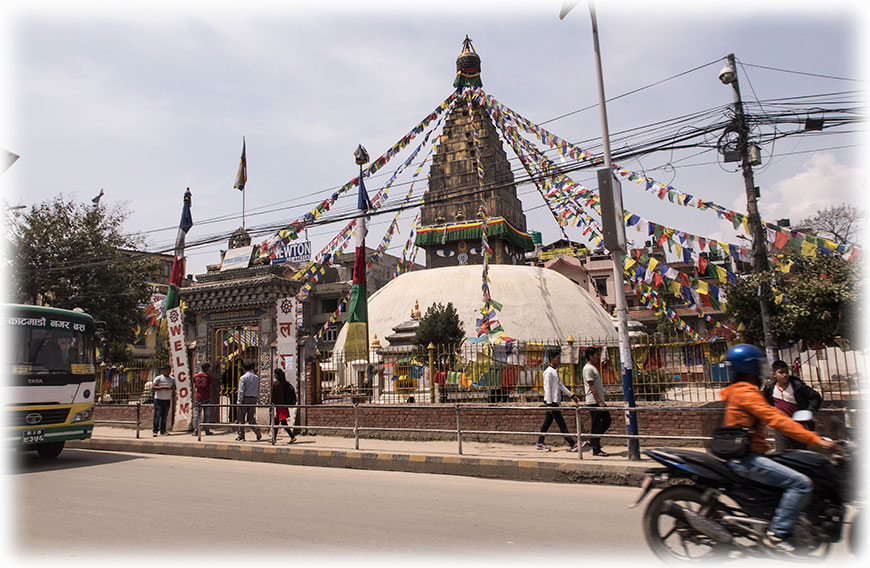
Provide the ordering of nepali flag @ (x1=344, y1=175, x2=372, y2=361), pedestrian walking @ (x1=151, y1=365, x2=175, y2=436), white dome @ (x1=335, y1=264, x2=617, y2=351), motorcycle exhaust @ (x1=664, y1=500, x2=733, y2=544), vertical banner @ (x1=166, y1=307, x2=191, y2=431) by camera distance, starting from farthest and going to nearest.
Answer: white dome @ (x1=335, y1=264, x2=617, y2=351) < nepali flag @ (x1=344, y1=175, x2=372, y2=361) < vertical banner @ (x1=166, y1=307, x2=191, y2=431) < pedestrian walking @ (x1=151, y1=365, x2=175, y2=436) < motorcycle exhaust @ (x1=664, y1=500, x2=733, y2=544)

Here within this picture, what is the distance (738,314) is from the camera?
14.3 metres

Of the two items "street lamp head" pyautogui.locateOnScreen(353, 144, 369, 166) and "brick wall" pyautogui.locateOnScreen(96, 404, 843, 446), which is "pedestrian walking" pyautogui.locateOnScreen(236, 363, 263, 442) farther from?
"street lamp head" pyautogui.locateOnScreen(353, 144, 369, 166)

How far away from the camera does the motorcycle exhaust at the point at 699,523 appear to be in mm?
4637

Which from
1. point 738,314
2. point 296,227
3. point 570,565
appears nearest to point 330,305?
point 296,227

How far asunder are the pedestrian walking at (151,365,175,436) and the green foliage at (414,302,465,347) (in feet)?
46.5

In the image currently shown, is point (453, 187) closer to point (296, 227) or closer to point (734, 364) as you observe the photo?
point (296, 227)

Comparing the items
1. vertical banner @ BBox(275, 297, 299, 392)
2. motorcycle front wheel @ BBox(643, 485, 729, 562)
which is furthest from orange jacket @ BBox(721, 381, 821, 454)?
vertical banner @ BBox(275, 297, 299, 392)

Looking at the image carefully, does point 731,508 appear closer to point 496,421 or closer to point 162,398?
point 496,421

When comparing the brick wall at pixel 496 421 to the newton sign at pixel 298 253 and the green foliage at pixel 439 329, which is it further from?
the green foliage at pixel 439 329

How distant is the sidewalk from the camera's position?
9117 mm

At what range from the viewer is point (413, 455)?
415 inches

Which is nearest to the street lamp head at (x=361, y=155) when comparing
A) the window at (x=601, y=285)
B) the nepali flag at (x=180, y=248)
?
the nepali flag at (x=180, y=248)

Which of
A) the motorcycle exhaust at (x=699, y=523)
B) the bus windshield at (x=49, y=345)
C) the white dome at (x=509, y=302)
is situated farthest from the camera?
the white dome at (x=509, y=302)

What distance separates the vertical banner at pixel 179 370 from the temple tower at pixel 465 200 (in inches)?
904
